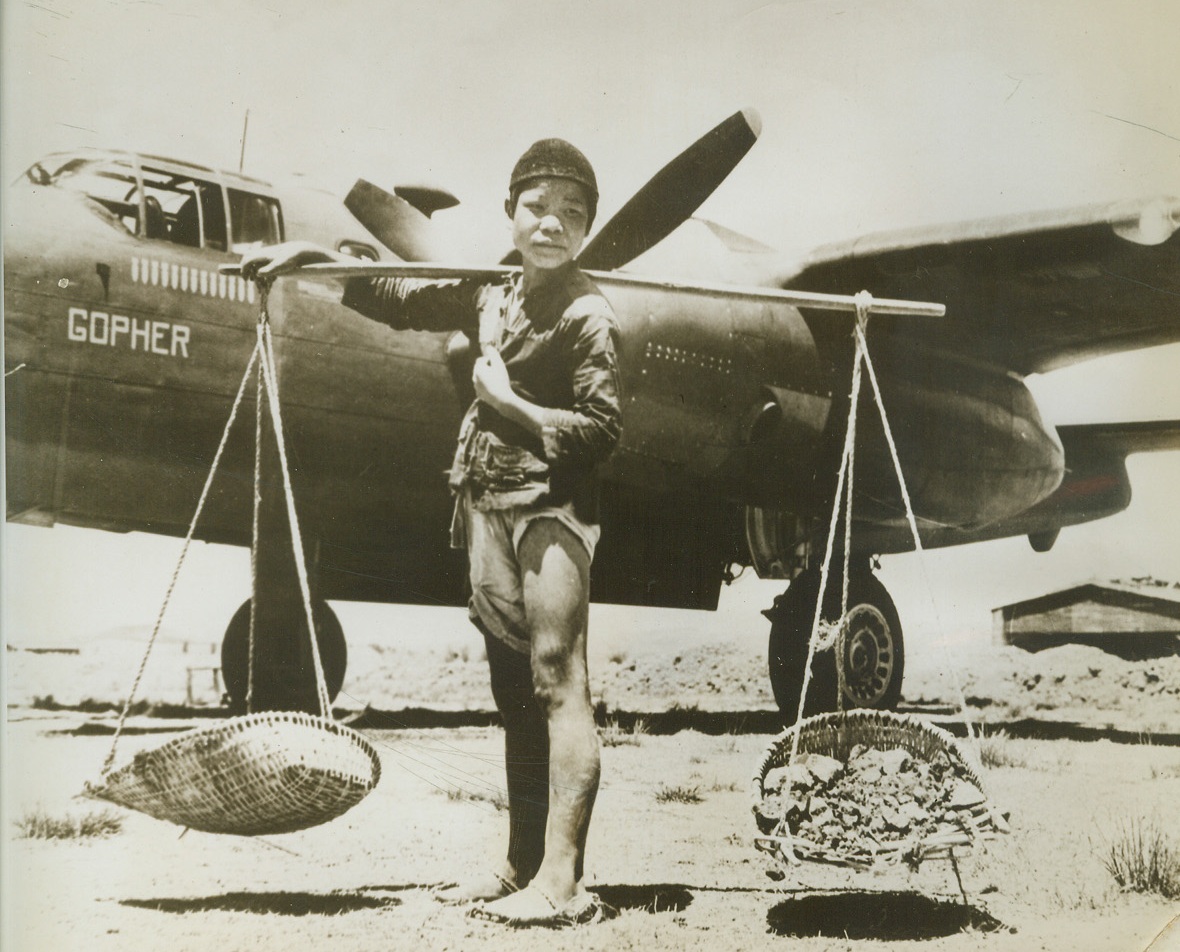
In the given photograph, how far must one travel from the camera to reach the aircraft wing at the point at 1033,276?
11.6 ft

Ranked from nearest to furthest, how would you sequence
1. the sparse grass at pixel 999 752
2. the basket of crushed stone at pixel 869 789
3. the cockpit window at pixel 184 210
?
the basket of crushed stone at pixel 869 789 < the cockpit window at pixel 184 210 < the sparse grass at pixel 999 752

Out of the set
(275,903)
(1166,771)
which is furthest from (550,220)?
(1166,771)

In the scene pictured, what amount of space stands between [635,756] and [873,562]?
1258 mm

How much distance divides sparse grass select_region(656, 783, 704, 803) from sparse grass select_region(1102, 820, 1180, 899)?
58.1 inches

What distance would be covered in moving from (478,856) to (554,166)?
2.14 m

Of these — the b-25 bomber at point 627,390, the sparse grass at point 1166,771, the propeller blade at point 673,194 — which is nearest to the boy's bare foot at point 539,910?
the b-25 bomber at point 627,390

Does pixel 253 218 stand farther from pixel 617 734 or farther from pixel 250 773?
pixel 617 734


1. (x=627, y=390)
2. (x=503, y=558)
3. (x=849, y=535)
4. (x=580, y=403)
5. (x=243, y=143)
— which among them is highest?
(x=243, y=143)

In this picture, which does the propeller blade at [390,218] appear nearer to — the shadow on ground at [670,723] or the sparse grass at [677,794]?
the shadow on ground at [670,723]

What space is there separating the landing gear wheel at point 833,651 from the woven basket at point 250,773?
5.21ft

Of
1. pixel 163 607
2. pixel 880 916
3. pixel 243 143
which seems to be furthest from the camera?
pixel 243 143

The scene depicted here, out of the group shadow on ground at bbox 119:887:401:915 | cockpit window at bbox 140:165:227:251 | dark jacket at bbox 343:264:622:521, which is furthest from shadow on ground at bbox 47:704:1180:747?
cockpit window at bbox 140:165:227:251

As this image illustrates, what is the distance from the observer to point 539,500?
3053 millimetres

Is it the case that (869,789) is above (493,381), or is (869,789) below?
below
